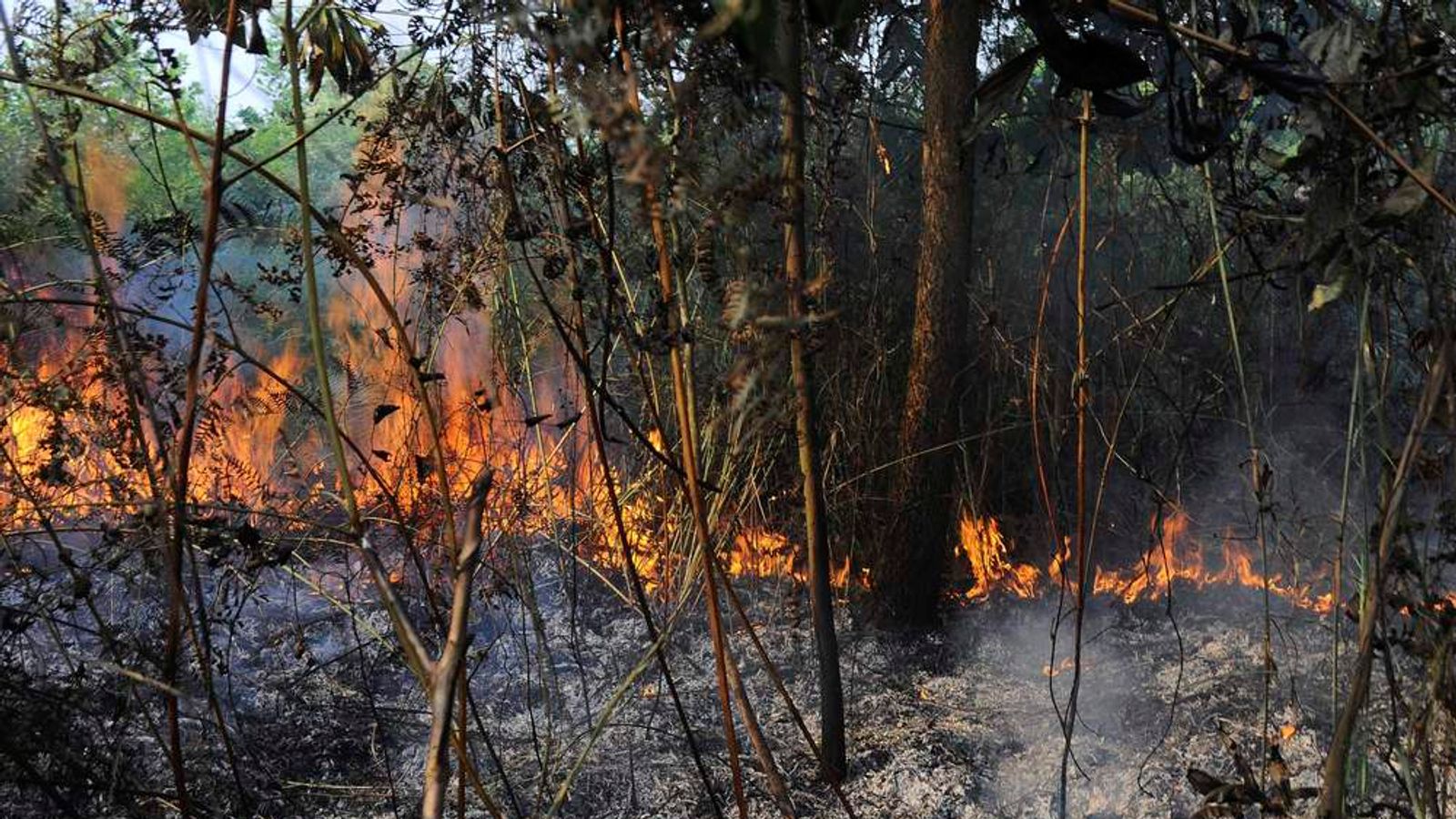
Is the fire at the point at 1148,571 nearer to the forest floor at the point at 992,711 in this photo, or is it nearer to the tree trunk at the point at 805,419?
the forest floor at the point at 992,711

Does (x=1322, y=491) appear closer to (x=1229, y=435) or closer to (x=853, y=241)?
(x=1229, y=435)

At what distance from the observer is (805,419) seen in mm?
2254

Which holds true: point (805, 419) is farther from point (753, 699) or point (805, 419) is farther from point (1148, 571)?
point (1148, 571)

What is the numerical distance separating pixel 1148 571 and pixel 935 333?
135 centimetres

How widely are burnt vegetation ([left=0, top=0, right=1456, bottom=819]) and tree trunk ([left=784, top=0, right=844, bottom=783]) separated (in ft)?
0.05

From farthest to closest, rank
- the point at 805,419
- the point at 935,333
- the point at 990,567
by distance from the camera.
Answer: the point at 990,567
the point at 935,333
the point at 805,419

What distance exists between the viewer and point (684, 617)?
4.19m

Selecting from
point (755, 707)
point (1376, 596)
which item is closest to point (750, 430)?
point (1376, 596)

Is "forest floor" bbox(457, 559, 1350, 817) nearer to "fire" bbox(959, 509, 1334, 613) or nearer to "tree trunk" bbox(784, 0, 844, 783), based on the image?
"fire" bbox(959, 509, 1334, 613)

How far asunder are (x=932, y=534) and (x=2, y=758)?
297 centimetres

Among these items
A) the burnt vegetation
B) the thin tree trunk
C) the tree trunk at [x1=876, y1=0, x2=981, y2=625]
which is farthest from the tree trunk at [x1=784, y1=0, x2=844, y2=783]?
the tree trunk at [x1=876, y1=0, x2=981, y2=625]

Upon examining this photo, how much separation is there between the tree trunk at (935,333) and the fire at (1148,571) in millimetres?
295

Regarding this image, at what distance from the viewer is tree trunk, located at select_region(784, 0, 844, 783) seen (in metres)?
1.28

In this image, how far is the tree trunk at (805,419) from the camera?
128 centimetres
